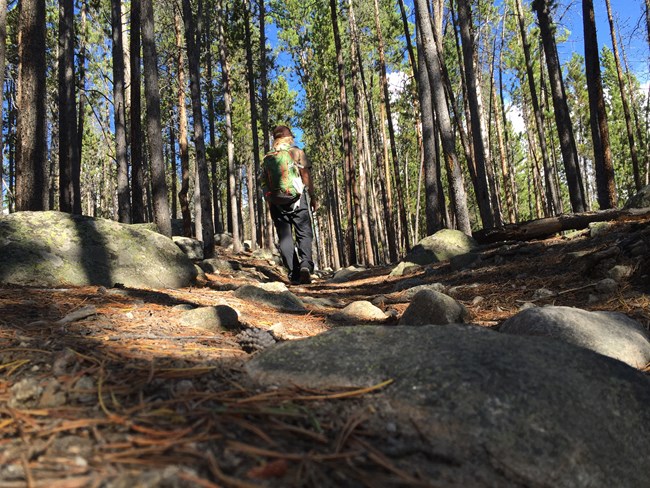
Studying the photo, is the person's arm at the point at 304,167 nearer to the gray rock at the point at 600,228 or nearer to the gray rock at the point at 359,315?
the gray rock at the point at 359,315

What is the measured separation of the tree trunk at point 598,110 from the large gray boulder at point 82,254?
29.5 feet

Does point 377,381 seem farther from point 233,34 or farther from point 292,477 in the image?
point 233,34

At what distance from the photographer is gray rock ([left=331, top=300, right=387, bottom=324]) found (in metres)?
3.87

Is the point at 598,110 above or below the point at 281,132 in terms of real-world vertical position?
above

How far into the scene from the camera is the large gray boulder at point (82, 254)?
407 centimetres

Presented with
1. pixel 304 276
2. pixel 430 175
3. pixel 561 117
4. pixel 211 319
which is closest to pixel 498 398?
pixel 211 319

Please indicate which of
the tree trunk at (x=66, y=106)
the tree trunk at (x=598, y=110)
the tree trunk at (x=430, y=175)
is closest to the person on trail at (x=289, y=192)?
the tree trunk at (x=430, y=175)

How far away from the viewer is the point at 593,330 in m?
2.51

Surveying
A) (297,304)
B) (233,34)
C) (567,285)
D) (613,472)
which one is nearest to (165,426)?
(613,472)

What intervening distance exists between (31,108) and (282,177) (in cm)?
411

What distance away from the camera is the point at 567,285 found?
424 cm

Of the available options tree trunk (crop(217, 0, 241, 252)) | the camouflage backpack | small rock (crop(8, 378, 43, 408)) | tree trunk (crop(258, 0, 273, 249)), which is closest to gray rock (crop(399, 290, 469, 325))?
small rock (crop(8, 378, 43, 408))

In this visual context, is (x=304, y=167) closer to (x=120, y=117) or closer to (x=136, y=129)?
(x=136, y=129)

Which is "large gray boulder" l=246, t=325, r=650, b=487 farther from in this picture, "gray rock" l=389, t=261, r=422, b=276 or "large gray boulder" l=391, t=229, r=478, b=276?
"large gray boulder" l=391, t=229, r=478, b=276
